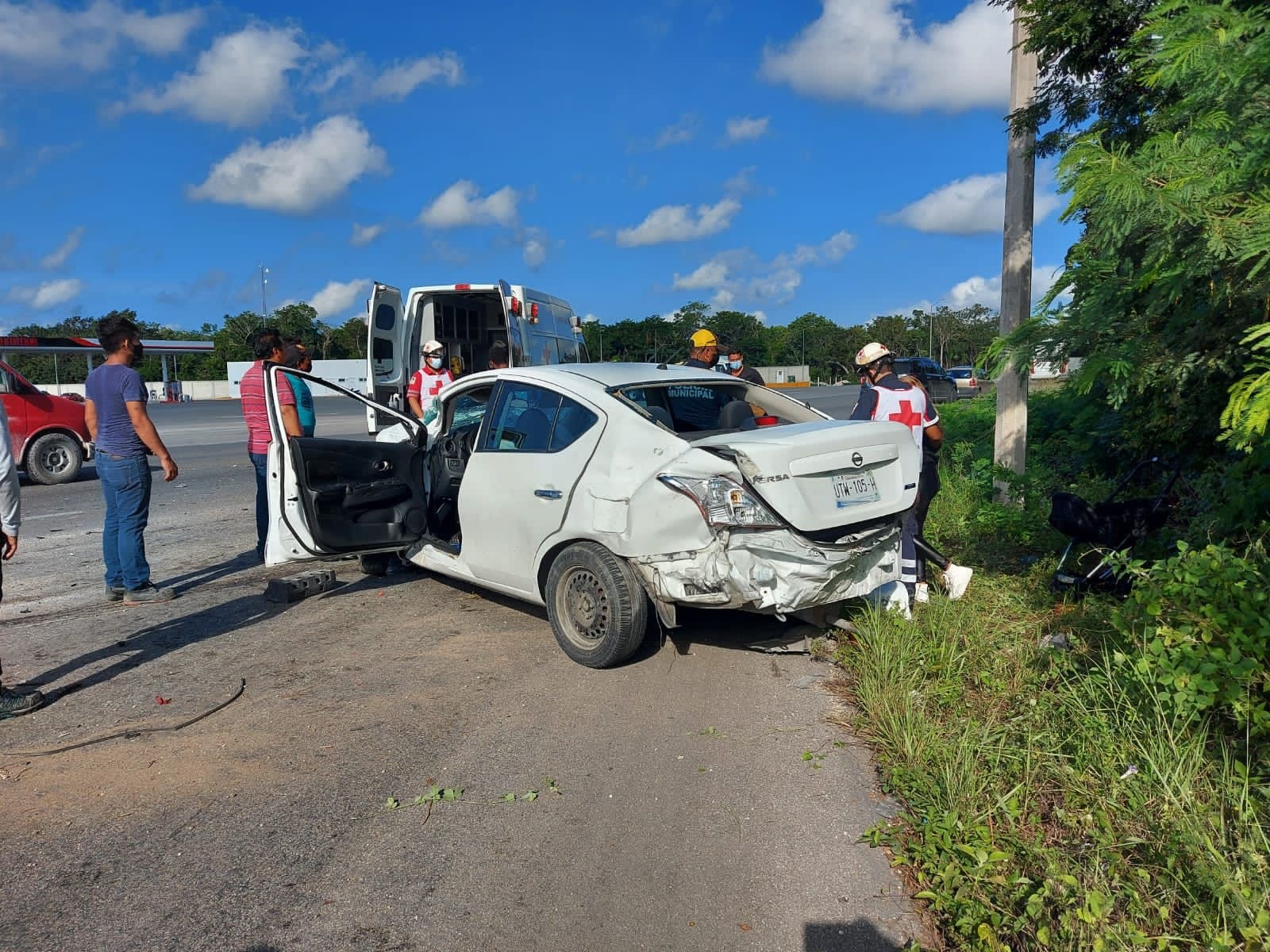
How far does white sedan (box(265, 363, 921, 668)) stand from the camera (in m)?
4.50

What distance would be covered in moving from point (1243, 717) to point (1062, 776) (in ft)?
2.15

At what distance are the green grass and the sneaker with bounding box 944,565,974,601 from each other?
0.97 metres

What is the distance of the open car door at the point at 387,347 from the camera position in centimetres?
1240

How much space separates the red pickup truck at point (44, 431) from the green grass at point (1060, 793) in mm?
12033

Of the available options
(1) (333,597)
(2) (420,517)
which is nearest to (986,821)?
(2) (420,517)

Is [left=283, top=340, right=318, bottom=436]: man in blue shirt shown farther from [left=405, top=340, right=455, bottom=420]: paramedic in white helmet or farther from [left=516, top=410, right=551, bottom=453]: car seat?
[left=516, top=410, right=551, bottom=453]: car seat

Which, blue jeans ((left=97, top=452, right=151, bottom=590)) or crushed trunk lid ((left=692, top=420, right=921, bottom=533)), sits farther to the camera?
blue jeans ((left=97, top=452, right=151, bottom=590))

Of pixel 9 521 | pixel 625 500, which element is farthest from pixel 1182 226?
pixel 9 521

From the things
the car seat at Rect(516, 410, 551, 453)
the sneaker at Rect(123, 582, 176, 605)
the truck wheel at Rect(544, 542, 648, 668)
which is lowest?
the sneaker at Rect(123, 582, 176, 605)

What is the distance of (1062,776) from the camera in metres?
3.43

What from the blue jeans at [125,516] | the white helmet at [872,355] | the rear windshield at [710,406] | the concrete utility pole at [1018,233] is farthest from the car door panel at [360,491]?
the concrete utility pole at [1018,233]

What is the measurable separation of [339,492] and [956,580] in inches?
170

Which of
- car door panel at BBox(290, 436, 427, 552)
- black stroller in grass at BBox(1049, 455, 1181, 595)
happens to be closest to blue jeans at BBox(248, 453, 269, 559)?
car door panel at BBox(290, 436, 427, 552)

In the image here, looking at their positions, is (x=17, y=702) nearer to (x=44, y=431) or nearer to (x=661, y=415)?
(x=661, y=415)
